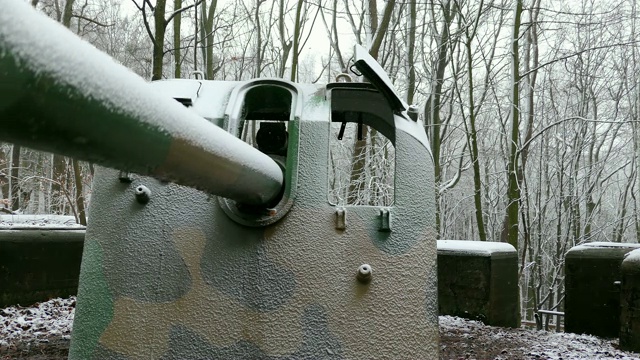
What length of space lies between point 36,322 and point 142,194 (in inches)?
127

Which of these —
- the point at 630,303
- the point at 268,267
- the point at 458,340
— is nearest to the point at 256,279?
the point at 268,267

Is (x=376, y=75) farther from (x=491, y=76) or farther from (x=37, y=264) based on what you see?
(x=491, y=76)

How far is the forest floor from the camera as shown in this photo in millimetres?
4207

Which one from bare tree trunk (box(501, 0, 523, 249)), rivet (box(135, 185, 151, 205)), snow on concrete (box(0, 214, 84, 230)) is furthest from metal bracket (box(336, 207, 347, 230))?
bare tree trunk (box(501, 0, 523, 249))

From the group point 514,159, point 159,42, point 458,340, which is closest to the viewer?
point 458,340

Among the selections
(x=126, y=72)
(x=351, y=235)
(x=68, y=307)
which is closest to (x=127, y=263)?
(x=351, y=235)

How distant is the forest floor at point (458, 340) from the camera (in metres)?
4.21

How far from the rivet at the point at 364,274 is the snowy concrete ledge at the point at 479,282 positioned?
141 inches

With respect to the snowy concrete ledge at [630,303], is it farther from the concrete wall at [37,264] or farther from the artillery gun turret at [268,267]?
the concrete wall at [37,264]

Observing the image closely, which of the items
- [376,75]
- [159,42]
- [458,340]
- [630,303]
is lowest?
[458,340]

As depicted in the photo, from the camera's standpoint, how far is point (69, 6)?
10883mm

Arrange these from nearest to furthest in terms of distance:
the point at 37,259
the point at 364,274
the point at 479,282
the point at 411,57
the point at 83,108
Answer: the point at 83,108
the point at 364,274
the point at 37,259
the point at 479,282
the point at 411,57

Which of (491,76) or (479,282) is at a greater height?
(491,76)

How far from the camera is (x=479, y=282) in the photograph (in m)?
5.62
